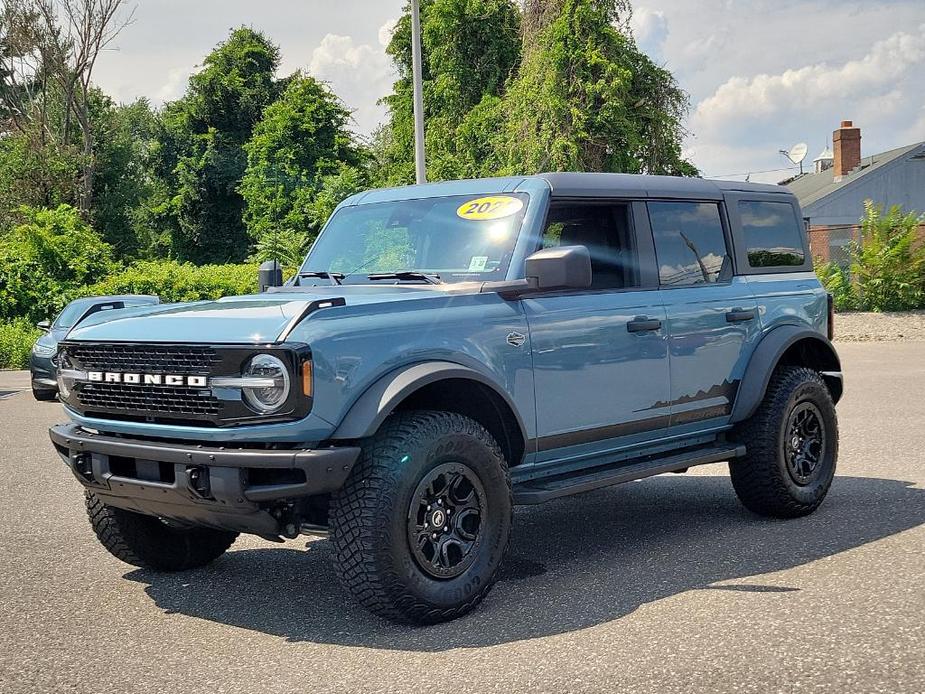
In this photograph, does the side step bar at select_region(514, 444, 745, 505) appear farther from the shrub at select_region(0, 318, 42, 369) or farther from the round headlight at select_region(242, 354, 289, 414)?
the shrub at select_region(0, 318, 42, 369)

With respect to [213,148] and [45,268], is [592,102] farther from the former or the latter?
[213,148]

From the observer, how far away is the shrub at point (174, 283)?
24.9 meters

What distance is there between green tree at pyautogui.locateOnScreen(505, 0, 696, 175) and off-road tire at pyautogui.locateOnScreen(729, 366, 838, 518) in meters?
21.6

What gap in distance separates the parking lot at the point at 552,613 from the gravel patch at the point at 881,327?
15.8m

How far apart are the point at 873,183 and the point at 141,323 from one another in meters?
41.0

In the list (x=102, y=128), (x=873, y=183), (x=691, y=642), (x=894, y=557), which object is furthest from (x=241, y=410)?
(x=102, y=128)

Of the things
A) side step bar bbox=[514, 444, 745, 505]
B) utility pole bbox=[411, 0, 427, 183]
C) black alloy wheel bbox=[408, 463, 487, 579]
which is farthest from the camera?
utility pole bbox=[411, 0, 427, 183]

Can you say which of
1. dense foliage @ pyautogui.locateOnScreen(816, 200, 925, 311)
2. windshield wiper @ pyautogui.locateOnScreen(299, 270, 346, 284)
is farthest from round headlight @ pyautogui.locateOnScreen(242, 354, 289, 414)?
dense foliage @ pyautogui.locateOnScreen(816, 200, 925, 311)

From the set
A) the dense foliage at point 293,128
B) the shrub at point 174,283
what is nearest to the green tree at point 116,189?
the dense foliage at point 293,128

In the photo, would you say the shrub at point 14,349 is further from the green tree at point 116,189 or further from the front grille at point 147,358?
the green tree at point 116,189

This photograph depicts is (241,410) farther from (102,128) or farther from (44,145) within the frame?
(102,128)

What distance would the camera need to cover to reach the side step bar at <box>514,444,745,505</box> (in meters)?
5.32

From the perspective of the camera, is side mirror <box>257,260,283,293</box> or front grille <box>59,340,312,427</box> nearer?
front grille <box>59,340,312,427</box>

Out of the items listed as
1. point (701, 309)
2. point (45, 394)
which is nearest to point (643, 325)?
point (701, 309)
